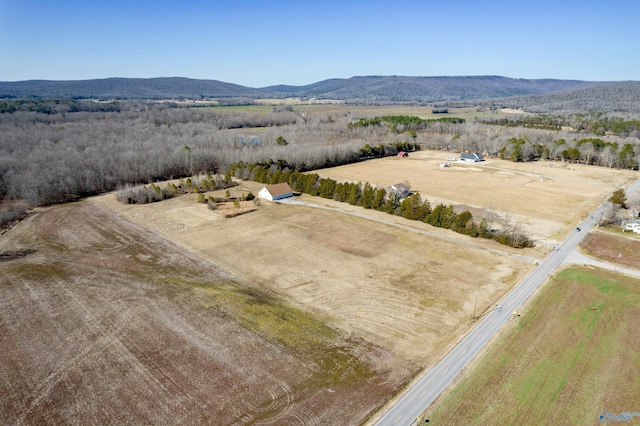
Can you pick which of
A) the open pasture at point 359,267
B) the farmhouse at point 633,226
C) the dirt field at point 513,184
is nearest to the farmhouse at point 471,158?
the dirt field at point 513,184

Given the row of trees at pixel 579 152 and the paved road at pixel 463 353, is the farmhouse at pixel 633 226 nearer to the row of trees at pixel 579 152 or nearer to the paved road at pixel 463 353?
the paved road at pixel 463 353

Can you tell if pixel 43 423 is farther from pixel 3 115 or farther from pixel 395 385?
pixel 3 115

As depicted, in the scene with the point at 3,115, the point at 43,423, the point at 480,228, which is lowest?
the point at 43,423

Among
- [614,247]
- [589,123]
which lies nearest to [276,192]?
[614,247]

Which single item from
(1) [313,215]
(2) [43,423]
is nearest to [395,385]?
(2) [43,423]

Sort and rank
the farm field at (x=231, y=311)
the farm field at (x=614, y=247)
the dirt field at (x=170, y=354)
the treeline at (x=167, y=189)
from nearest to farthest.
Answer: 1. the dirt field at (x=170, y=354)
2. the farm field at (x=231, y=311)
3. the farm field at (x=614, y=247)
4. the treeline at (x=167, y=189)
